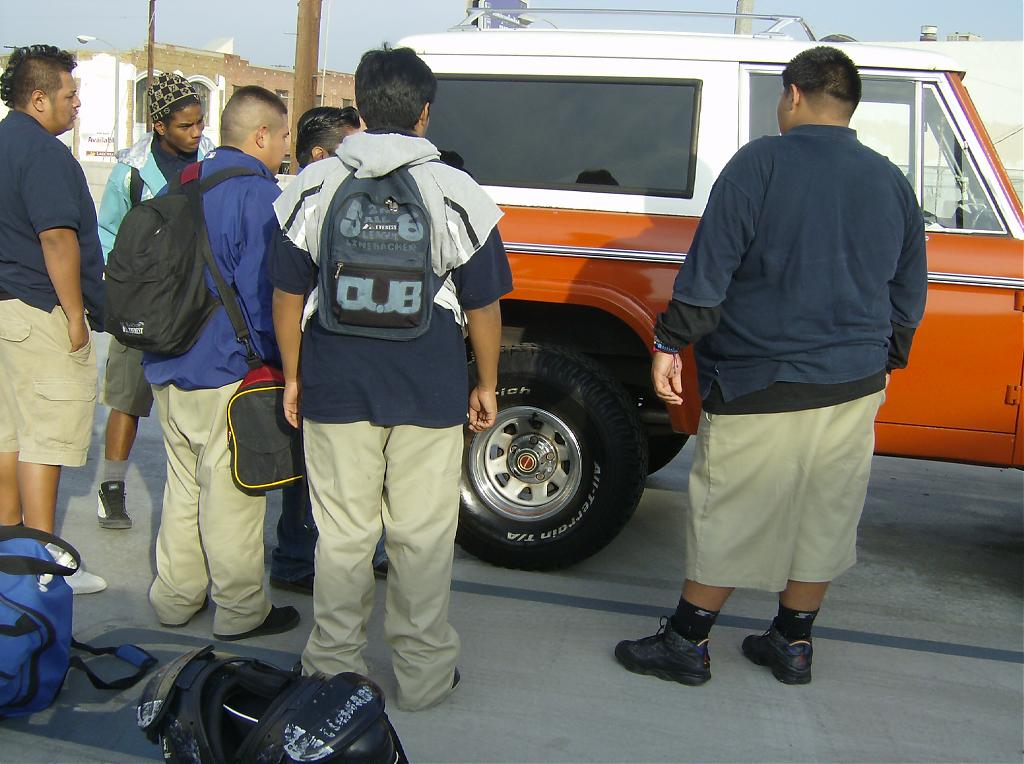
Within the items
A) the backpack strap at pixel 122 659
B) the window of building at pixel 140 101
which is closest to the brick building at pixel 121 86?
the window of building at pixel 140 101

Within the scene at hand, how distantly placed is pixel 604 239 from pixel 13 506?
98.9 inches

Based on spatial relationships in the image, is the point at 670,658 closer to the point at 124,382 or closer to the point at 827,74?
the point at 827,74

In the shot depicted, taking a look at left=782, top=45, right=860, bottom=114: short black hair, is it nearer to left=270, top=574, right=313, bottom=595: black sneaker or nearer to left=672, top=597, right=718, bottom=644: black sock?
left=672, top=597, right=718, bottom=644: black sock

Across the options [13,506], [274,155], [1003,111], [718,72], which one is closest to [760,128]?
[718,72]

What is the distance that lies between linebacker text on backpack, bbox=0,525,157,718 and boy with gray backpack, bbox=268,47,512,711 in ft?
2.33

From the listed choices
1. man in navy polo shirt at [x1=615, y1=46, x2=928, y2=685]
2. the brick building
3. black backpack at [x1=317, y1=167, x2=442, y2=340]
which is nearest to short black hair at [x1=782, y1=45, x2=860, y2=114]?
man in navy polo shirt at [x1=615, y1=46, x2=928, y2=685]

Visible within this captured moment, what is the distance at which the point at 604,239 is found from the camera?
4043mm

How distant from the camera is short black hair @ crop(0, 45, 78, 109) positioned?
374 centimetres

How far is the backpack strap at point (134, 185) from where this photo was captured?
4.54 m

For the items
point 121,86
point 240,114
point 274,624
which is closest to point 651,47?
point 240,114

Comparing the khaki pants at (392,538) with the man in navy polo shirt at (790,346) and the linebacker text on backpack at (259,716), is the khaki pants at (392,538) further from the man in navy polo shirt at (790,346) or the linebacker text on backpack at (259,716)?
the man in navy polo shirt at (790,346)

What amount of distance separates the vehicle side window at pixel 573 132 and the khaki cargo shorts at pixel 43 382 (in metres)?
1.69

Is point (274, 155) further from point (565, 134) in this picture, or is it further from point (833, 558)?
point (833, 558)

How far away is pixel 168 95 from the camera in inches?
171
